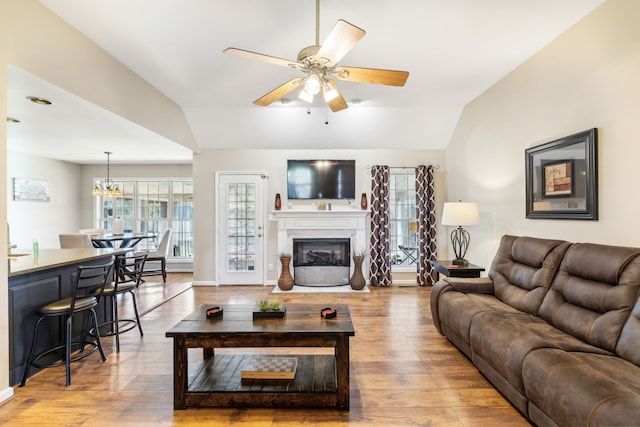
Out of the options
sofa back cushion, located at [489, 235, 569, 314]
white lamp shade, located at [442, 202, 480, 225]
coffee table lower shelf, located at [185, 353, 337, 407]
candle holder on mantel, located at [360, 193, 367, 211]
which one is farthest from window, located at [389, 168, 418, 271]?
coffee table lower shelf, located at [185, 353, 337, 407]

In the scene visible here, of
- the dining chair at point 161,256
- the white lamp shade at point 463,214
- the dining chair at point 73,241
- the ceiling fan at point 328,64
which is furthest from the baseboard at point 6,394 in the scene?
the white lamp shade at point 463,214

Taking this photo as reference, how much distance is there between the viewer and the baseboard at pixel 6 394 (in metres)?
2.31

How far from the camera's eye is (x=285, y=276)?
18.8 ft

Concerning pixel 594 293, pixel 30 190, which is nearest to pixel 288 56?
pixel 594 293

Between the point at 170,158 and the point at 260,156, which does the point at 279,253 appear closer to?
the point at 260,156

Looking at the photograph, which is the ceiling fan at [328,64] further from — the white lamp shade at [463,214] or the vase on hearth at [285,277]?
the vase on hearth at [285,277]

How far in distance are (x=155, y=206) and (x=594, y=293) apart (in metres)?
8.09

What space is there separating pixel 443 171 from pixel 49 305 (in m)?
5.94

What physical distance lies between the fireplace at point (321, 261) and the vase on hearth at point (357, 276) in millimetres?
329

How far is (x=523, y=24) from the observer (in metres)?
2.89

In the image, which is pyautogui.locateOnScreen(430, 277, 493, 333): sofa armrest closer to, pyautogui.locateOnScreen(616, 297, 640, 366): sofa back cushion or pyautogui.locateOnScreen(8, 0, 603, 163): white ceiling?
pyautogui.locateOnScreen(616, 297, 640, 366): sofa back cushion

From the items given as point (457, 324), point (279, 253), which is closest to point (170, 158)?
point (279, 253)

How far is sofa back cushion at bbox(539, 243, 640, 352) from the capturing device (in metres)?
2.09

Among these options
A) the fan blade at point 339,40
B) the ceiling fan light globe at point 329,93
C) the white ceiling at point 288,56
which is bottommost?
the ceiling fan light globe at point 329,93
